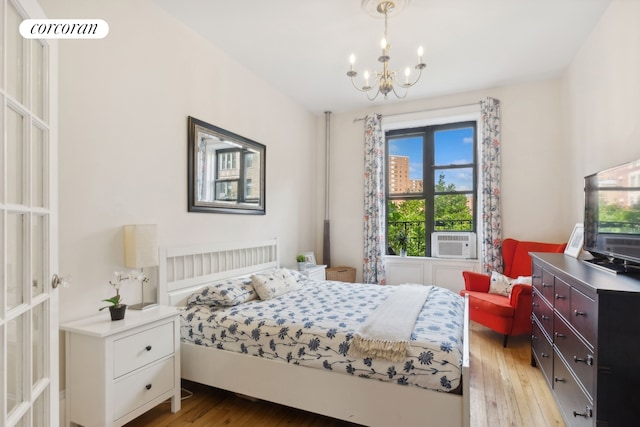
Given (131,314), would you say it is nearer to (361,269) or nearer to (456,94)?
(361,269)

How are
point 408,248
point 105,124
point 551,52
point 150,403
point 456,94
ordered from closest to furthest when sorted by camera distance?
point 150,403, point 105,124, point 551,52, point 456,94, point 408,248

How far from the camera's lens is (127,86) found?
232cm

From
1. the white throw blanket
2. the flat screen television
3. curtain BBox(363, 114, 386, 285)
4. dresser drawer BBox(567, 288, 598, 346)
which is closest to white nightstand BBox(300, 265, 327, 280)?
curtain BBox(363, 114, 386, 285)

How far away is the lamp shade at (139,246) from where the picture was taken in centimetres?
218

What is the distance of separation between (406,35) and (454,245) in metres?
2.68

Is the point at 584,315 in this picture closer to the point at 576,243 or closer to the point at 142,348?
the point at 576,243

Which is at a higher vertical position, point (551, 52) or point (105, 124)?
point (551, 52)

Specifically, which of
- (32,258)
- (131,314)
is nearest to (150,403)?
(131,314)

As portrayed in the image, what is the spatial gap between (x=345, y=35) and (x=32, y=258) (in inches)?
109

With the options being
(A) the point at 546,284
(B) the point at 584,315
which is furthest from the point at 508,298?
(B) the point at 584,315

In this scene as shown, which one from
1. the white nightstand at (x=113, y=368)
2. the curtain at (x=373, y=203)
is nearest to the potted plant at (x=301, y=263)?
the curtain at (x=373, y=203)

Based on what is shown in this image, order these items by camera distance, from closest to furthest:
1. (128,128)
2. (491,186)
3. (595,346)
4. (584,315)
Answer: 1. (595,346)
2. (584,315)
3. (128,128)
4. (491,186)

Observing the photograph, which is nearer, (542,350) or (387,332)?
(387,332)

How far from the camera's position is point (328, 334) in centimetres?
202
